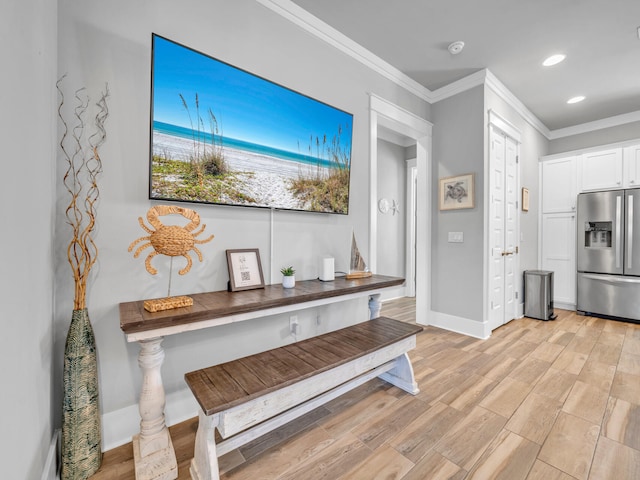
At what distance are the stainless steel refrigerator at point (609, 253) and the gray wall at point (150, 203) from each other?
3.91 m

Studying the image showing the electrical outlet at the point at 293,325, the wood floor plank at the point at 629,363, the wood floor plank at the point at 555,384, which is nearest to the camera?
the wood floor plank at the point at 555,384

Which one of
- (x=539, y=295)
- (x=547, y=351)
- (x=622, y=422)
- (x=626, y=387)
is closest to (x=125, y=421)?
(x=622, y=422)

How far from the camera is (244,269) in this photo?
180cm

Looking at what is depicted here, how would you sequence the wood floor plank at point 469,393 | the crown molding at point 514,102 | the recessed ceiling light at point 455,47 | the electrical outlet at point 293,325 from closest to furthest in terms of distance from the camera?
the wood floor plank at point 469,393 → the electrical outlet at point 293,325 → the recessed ceiling light at point 455,47 → the crown molding at point 514,102

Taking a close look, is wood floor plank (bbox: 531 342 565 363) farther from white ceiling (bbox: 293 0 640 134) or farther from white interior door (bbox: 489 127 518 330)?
white ceiling (bbox: 293 0 640 134)

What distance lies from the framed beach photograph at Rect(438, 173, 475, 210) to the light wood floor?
5.32ft

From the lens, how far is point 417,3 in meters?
2.11

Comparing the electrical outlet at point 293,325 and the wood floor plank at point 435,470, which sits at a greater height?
the electrical outlet at point 293,325

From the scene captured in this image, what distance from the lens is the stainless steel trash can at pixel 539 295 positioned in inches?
145

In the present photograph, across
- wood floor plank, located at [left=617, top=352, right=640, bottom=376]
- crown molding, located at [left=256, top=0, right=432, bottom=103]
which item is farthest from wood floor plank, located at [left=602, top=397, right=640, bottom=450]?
crown molding, located at [left=256, top=0, right=432, bottom=103]

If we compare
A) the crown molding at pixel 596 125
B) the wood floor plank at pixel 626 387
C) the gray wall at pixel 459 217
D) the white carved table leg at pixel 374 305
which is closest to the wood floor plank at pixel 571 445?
the wood floor plank at pixel 626 387

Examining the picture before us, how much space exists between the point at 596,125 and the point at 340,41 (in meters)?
4.54

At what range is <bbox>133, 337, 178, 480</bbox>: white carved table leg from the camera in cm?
125

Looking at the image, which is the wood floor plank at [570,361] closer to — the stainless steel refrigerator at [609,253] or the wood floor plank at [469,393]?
the wood floor plank at [469,393]
